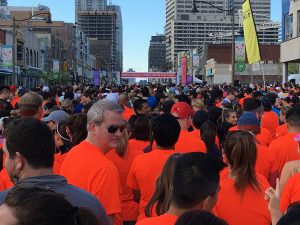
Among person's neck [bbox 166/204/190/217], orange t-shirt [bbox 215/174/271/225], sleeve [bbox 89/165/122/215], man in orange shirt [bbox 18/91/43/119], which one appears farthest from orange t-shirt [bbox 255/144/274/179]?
man in orange shirt [bbox 18/91/43/119]

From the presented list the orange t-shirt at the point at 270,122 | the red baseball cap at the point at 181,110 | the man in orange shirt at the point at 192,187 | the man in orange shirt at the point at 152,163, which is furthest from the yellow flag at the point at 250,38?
the man in orange shirt at the point at 192,187

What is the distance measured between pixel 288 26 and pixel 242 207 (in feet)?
129

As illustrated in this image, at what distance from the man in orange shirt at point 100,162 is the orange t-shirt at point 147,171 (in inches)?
21.1

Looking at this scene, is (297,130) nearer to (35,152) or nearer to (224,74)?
(35,152)

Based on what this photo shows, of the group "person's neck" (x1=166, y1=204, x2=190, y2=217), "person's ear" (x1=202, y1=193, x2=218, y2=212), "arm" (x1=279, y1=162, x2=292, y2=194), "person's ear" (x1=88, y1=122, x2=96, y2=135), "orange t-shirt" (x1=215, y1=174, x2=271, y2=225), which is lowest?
"orange t-shirt" (x1=215, y1=174, x2=271, y2=225)

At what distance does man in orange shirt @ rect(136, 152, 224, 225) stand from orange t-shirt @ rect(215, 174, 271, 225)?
82 centimetres

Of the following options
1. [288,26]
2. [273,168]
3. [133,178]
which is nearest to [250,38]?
[273,168]

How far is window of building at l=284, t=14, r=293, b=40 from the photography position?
40094 millimetres

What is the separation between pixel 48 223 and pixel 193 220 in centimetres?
60

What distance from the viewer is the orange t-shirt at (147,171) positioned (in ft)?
15.5

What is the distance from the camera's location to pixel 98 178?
381 cm

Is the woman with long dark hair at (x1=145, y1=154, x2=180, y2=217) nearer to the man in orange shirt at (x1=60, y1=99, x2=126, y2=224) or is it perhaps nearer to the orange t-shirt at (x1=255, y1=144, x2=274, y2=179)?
the man in orange shirt at (x1=60, y1=99, x2=126, y2=224)

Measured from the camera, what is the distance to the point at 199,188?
3.11 meters

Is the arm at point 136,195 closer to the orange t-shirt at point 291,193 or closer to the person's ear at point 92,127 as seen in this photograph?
the person's ear at point 92,127
